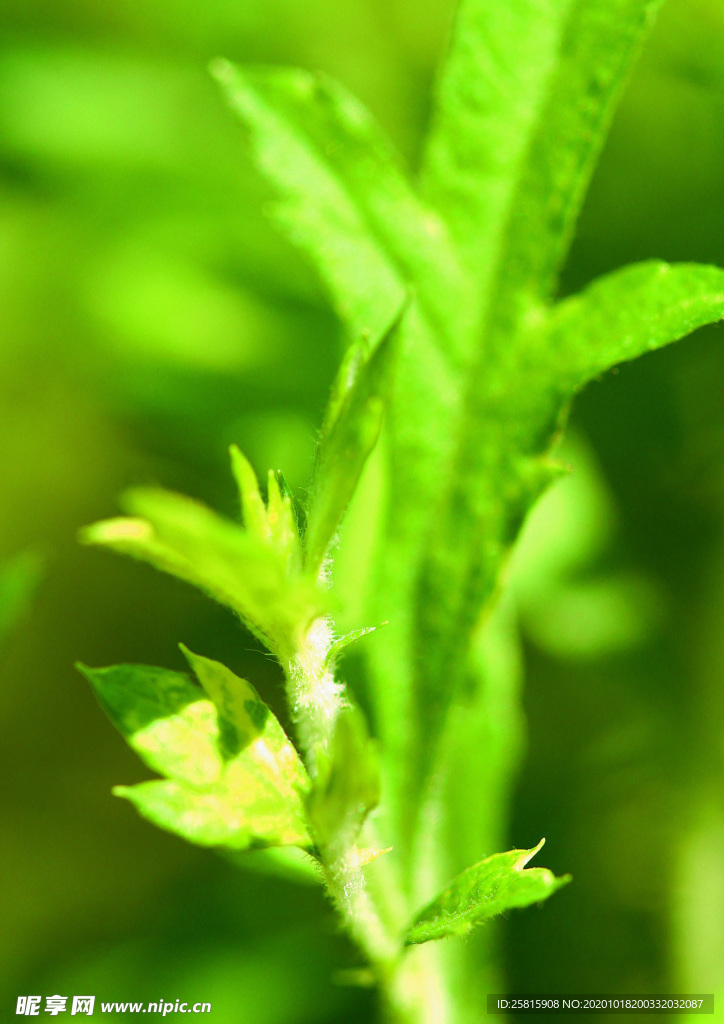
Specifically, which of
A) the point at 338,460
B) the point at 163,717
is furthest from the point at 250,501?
the point at 163,717

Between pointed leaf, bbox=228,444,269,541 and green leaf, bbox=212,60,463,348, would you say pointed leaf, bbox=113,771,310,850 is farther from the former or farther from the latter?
green leaf, bbox=212,60,463,348

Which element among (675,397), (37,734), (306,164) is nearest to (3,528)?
(37,734)

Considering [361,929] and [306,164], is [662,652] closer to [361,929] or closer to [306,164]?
[361,929]

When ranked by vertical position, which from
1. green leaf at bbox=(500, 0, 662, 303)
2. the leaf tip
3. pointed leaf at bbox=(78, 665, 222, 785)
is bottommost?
pointed leaf at bbox=(78, 665, 222, 785)

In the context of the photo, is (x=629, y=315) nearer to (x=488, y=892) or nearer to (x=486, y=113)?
(x=486, y=113)

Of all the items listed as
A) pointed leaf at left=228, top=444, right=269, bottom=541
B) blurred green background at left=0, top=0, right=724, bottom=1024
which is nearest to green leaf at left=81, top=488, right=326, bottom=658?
pointed leaf at left=228, top=444, right=269, bottom=541
